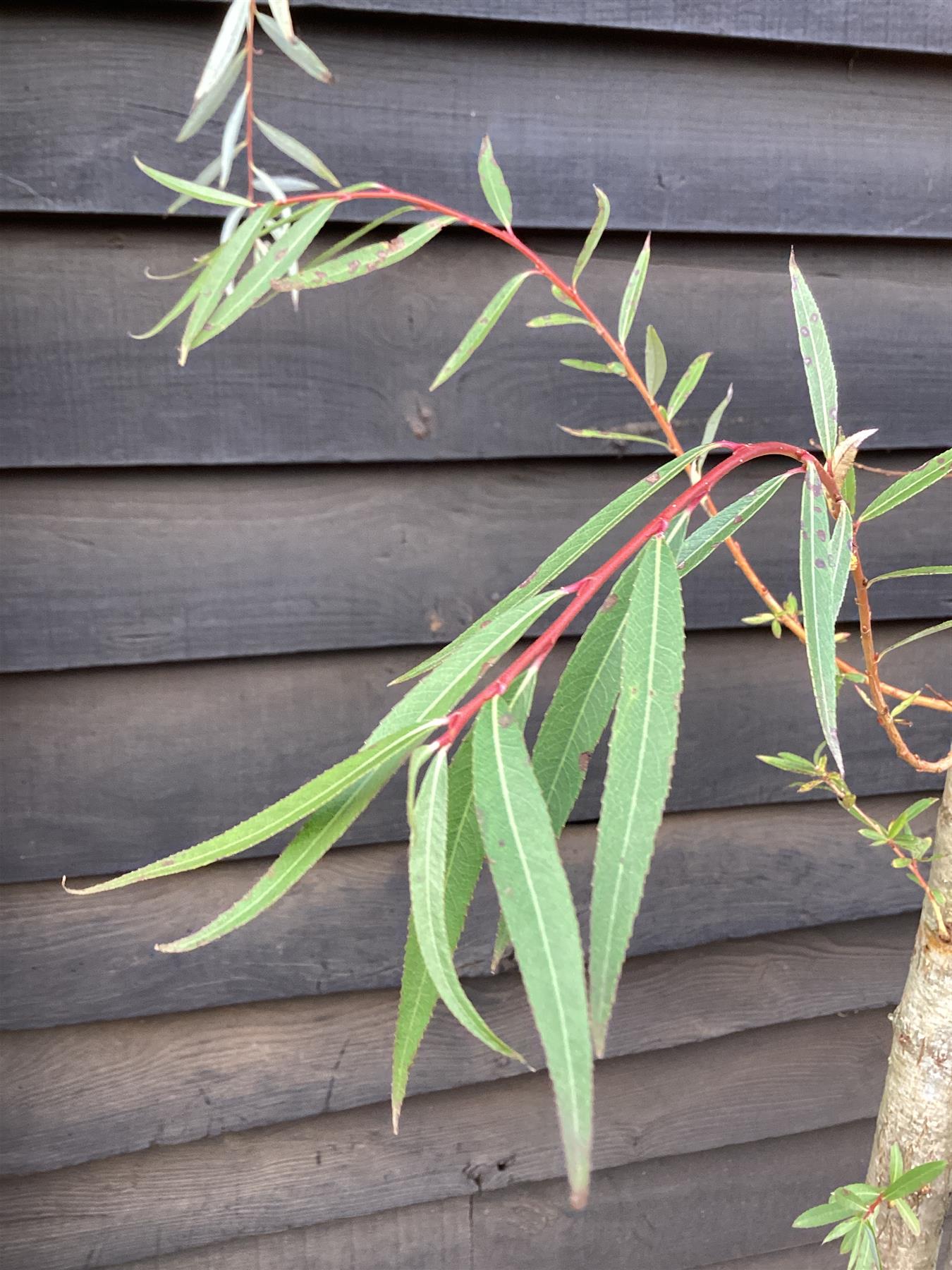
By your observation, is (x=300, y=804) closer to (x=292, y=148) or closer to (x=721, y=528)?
(x=721, y=528)

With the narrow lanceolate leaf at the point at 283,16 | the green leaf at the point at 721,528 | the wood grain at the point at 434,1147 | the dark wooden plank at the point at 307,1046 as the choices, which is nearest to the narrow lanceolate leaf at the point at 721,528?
the green leaf at the point at 721,528

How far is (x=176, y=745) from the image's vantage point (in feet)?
2.75

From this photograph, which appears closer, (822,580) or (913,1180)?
(822,580)

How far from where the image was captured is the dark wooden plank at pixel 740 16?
29.4 inches

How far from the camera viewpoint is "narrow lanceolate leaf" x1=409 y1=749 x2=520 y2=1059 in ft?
1.10

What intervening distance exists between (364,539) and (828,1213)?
0.60 meters

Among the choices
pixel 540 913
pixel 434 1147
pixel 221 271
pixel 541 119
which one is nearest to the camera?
pixel 540 913

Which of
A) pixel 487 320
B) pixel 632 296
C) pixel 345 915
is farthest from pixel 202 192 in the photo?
pixel 345 915

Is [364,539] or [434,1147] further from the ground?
[364,539]

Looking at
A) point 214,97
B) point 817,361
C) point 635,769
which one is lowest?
point 635,769

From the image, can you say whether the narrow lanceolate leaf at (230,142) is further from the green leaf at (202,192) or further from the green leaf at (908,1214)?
the green leaf at (908,1214)

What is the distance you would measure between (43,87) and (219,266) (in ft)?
1.02

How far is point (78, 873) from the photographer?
828mm

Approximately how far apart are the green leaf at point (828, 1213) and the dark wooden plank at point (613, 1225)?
519mm
